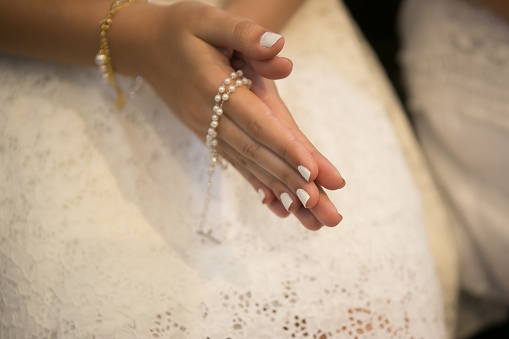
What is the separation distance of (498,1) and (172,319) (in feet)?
3.00

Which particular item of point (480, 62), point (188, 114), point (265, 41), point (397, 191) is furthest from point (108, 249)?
point (480, 62)

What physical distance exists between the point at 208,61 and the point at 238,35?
0.23 ft

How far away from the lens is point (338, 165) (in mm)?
775

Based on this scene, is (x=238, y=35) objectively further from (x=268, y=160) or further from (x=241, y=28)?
(x=268, y=160)

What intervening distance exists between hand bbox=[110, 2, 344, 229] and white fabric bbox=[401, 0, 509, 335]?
513mm

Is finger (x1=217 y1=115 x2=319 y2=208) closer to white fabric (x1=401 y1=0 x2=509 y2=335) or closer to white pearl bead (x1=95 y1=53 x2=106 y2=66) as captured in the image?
white pearl bead (x1=95 y1=53 x2=106 y2=66)

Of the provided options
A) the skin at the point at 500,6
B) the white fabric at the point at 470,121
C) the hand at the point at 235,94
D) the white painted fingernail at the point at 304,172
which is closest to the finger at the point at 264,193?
the hand at the point at 235,94

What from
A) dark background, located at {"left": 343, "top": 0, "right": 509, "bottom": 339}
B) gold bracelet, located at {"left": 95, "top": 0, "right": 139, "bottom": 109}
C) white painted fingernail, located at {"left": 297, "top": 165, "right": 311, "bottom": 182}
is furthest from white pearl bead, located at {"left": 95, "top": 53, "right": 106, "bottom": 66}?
dark background, located at {"left": 343, "top": 0, "right": 509, "bottom": 339}

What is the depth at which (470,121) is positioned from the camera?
92 cm

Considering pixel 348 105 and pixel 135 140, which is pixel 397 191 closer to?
pixel 348 105

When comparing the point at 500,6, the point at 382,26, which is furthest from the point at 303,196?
the point at 382,26

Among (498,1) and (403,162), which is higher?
(498,1)

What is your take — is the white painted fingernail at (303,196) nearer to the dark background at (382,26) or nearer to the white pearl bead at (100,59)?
the white pearl bead at (100,59)

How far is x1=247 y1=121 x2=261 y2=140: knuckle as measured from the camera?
1.89 feet
